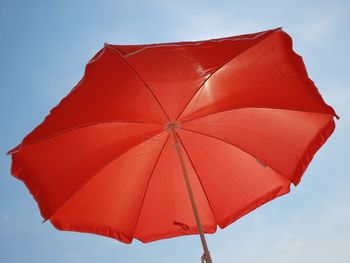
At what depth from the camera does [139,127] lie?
12.6ft

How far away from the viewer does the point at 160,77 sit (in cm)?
330

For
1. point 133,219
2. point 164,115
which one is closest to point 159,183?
point 133,219

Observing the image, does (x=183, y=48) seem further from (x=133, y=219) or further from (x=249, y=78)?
(x=133, y=219)

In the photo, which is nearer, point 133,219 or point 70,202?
point 70,202

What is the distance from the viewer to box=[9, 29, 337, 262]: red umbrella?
3.17 meters

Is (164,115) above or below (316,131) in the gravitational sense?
above

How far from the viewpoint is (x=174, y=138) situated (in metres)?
3.91

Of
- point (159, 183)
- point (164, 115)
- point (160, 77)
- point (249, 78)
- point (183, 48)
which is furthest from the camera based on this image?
point (159, 183)

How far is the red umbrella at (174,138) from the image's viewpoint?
3.17 metres

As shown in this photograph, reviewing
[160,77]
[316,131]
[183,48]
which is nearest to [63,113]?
[160,77]

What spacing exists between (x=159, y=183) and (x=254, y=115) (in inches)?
50.1

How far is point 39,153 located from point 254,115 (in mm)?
2166

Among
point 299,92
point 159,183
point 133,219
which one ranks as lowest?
point 133,219

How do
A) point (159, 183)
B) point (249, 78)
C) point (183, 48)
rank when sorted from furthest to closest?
1. point (159, 183)
2. point (249, 78)
3. point (183, 48)
